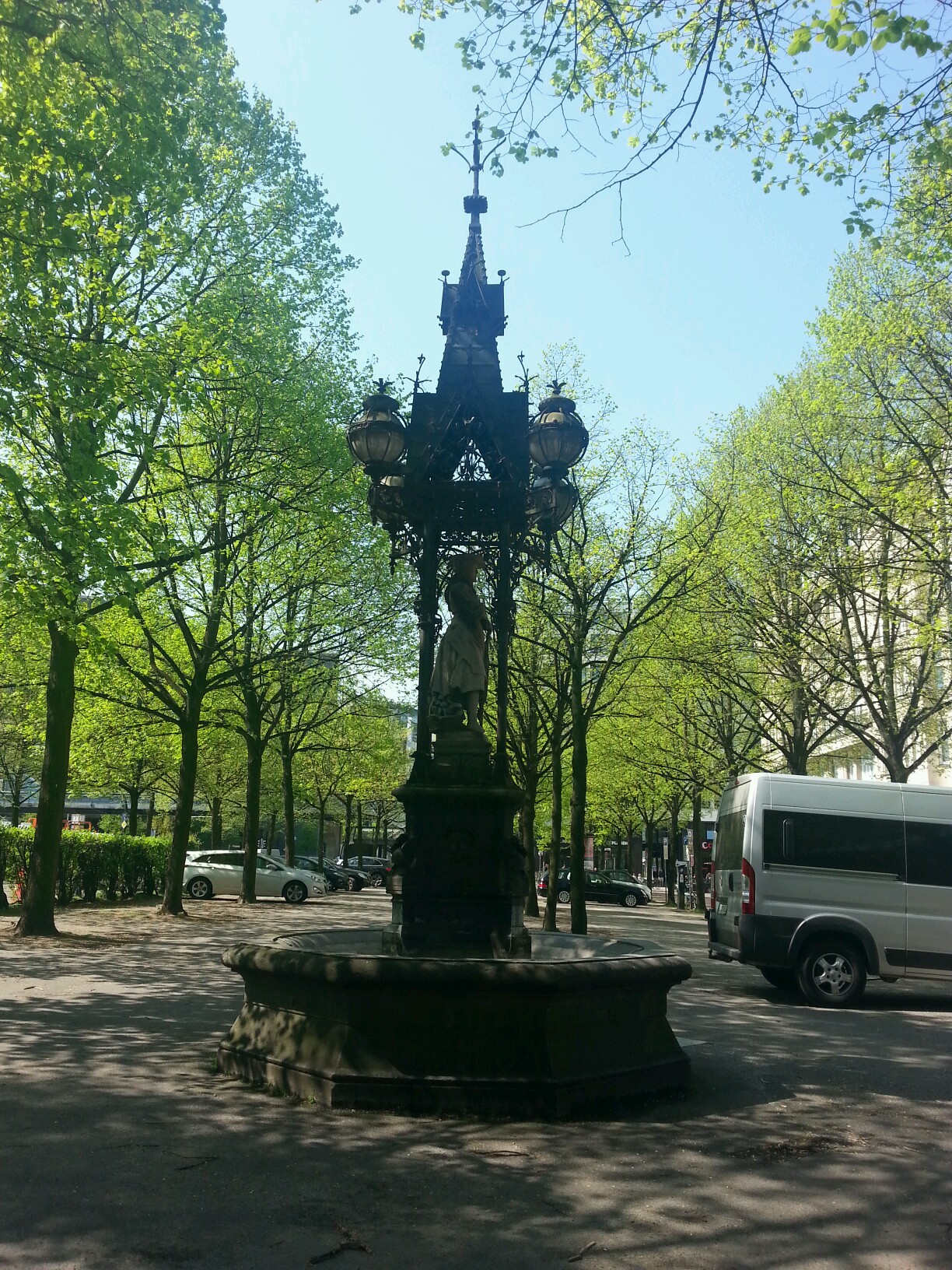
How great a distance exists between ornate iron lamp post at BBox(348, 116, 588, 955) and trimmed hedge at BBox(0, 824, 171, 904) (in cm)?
1594

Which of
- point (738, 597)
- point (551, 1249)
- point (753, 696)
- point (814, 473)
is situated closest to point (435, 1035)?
point (551, 1249)

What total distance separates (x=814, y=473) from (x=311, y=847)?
84.3 metres

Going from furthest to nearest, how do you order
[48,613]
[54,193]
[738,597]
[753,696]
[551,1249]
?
1. [753,696]
2. [738,597]
3. [48,613]
4. [54,193]
5. [551,1249]

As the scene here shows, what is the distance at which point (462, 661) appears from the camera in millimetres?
Result: 8680

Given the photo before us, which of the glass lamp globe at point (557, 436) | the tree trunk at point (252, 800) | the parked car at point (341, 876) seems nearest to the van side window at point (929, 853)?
the glass lamp globe at point (557, 436)

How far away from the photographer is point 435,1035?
240 inches

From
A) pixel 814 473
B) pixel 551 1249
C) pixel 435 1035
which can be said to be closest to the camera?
pixel 551 1249

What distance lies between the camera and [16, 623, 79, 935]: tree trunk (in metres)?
16.3

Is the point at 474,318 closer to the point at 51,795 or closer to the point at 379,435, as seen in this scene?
the point at 379,435

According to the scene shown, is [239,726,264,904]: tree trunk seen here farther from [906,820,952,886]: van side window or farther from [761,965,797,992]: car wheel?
[906,820,952,886]: van side window

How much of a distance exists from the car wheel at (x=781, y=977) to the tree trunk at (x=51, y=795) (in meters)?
10.6

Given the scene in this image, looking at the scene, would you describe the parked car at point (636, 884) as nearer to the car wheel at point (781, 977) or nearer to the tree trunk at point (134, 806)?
the tree trunk at point (134, 806)

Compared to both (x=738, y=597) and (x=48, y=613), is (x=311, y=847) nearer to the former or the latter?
(x=738, y=597)

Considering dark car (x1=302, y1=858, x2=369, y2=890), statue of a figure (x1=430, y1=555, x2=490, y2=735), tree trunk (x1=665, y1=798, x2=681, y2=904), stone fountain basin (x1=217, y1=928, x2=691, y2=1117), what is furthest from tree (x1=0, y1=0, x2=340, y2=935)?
tree trunk (x1=665, y1=798, x2=681, y2=904)
